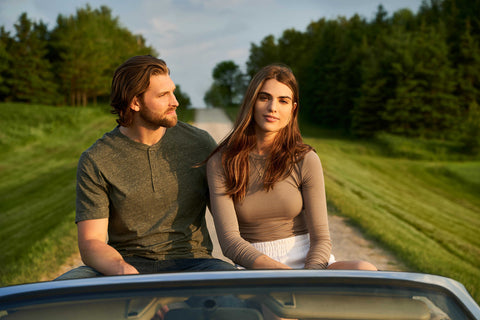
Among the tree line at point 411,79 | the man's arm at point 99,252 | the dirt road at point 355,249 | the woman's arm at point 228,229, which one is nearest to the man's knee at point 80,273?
the man's arm at point 99,252

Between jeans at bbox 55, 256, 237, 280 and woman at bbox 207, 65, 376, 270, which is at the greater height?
woman at bbox 207, 65, 376, 270

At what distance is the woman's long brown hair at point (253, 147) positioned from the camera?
2.97 meters

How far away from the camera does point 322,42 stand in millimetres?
55438

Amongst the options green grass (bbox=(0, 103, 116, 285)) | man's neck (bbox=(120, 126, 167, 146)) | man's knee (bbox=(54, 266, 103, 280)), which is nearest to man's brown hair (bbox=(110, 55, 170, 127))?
man's neck (bbox=(120, 126, 167, 146))

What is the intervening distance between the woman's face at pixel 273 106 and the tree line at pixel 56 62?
5185cm

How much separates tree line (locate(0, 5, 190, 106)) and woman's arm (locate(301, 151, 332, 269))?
52.1m

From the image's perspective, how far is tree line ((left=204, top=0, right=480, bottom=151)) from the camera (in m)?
40.3

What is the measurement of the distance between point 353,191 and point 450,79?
32226 millimetres

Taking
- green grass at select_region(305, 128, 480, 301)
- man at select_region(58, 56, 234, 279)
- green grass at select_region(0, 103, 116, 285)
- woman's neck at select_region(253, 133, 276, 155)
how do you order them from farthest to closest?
green grass at select_region(305, 128, 480, 301), green grass at select_region(0, 103, 116, 285), woman's neck at select_region(253, 133, 276, 155), man at select_region(58, 56, 234, 279)

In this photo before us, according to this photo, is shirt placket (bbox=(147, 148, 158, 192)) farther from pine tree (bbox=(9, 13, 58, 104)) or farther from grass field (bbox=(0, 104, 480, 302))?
pine tree (bbox=(9, 13, 58, 104))

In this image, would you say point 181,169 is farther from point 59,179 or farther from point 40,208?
point 59,179

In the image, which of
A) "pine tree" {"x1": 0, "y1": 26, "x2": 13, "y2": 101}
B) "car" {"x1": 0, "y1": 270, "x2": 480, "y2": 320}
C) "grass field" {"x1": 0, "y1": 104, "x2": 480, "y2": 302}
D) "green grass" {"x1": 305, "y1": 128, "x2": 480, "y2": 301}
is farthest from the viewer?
"pine tree" {"x1": 0, "y1": 26, "x2": 13, "y2": 101}

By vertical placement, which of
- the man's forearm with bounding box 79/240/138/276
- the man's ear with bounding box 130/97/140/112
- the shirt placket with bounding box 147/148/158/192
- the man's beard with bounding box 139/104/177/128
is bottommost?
the man's forearm with bounding box 79/240/138/276

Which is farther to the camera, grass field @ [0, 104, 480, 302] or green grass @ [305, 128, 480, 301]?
green grass @ [305, 128, 480, 301]
